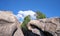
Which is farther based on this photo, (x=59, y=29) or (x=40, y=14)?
(x=40, y=14)

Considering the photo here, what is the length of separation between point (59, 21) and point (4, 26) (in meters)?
8.50

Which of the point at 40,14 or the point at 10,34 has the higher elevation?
Answer: the point at 40,14

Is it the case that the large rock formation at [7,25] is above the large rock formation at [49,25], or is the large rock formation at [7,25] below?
below

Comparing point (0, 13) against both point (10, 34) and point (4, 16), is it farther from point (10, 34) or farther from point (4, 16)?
point (10, 34)

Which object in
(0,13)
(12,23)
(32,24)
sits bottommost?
(12,23)

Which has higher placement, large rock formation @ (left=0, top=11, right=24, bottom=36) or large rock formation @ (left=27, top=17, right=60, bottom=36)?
large rock formation @ (left=27, top=17, right=60, bottom=36)

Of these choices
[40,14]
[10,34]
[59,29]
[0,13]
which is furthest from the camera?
[40,14]

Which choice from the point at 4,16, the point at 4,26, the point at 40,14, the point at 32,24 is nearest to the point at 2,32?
the point at 4,26

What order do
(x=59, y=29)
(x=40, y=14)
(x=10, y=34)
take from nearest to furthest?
(x=10, y=34)
(x=59, y=29)
(x=40, y=14)

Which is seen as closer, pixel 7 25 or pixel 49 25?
pixel 7 25

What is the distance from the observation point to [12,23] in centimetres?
927

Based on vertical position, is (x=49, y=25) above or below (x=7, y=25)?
above

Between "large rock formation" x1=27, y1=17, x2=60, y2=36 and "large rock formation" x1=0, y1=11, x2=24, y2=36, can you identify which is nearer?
"large rock formation" x1=0, y1=11, x2=24, y2=36

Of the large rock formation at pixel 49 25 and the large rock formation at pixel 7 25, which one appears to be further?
the large rock formation at pixel 49 25
